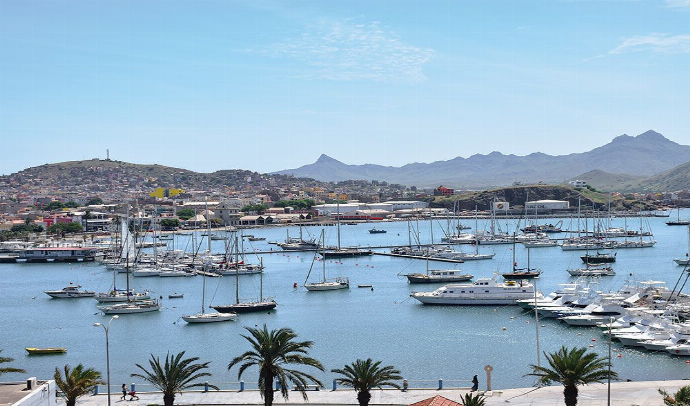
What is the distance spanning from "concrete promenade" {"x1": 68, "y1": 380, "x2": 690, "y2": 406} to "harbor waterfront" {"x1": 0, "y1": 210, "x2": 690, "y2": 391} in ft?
14.5

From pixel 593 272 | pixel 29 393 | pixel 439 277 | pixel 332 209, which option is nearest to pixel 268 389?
pixel 29 393

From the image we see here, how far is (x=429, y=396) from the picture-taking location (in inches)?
971

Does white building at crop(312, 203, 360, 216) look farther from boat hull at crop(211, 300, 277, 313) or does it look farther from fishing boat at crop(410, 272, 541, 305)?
boat hull at crop(211, 300, 277, 313)

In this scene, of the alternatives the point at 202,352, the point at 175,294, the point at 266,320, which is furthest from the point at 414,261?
the point at 202,352

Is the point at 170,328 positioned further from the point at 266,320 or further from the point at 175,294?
the point at 175,294

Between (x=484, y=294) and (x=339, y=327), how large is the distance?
10014 millimetres

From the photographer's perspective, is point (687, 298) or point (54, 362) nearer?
point (54, 362)

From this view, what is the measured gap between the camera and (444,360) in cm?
3481

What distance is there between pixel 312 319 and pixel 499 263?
34374 millimetres

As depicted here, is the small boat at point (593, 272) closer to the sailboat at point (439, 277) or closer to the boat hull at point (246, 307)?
the sailboat at point (439, 277)

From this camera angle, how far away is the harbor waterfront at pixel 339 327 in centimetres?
3400

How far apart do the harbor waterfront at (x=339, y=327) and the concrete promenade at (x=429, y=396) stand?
174 inches

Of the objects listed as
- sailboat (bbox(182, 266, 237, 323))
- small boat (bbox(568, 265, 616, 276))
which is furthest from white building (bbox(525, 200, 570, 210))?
sailboat (bbox(182, 266, 237, 323))

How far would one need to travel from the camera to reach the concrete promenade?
23.7 m
